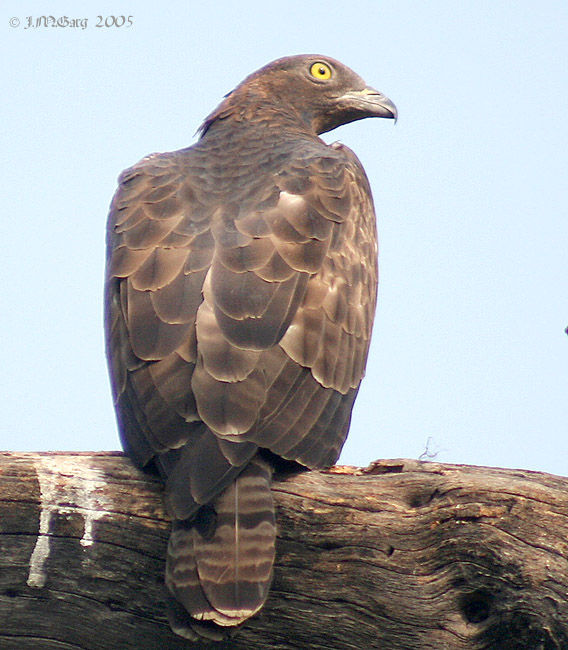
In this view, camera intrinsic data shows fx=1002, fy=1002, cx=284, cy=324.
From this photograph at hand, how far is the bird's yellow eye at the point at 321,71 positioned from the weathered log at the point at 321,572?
16.2 ft

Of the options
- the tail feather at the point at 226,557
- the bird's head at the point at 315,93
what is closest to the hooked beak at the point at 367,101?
the bird's head at the point at 315,93

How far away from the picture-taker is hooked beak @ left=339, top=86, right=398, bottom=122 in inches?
326

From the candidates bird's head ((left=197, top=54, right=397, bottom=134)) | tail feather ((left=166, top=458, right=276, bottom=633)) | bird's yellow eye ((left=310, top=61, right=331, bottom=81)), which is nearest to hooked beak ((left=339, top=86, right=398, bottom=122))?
bird's head ((left=197, top=54, right=397, bottom=134))

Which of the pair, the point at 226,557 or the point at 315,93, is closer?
the point at 226,557

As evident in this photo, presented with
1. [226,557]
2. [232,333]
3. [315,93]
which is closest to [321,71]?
[315,93]

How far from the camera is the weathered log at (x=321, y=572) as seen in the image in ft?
13.8

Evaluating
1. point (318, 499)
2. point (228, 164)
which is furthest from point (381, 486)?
point (228, 164)

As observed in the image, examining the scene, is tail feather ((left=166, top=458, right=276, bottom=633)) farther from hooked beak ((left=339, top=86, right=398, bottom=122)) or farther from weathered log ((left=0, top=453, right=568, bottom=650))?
hooked beak ((left=339, top=86, right=398, bottom=122))

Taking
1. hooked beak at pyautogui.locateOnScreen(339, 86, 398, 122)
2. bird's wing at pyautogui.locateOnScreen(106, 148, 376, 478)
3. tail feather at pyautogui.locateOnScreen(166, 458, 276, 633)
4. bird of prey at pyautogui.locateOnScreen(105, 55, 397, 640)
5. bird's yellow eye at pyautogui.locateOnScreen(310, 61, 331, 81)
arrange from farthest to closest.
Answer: bird's yellow eye at pyautogui.locateOnScreen(310, 61, 331, 81) → hooked beak at pyautogui.locateOnScreen(339, 86, 398, 122) → bird's wing at pyautogui.locateOnScreen(106, 148, 376, 478) → bird of prey at pyautogui.locateOnScreen(105, 55, 397, 640) → tail feather at pyautogui.locateOnScreen(166, 458, 276, 633)

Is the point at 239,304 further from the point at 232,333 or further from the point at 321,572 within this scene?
the point at 321,572

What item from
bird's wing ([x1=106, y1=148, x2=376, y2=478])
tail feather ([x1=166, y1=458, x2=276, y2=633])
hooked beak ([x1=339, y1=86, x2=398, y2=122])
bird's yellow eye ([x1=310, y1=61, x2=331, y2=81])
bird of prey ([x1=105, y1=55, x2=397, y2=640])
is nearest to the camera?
tail feather ([x1=166, y1=458, x2=276, y2=633])

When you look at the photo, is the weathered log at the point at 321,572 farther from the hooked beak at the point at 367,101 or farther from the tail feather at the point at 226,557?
the hooked beak at the point at 367,101

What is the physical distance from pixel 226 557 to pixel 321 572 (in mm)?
476

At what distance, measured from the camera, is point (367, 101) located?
329 inches
